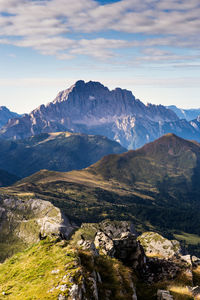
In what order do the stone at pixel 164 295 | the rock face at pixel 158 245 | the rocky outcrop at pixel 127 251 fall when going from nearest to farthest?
the stone at pixel 164 295, the rocky outcrop at pixel 127 251, the rock face at pixel 158 245

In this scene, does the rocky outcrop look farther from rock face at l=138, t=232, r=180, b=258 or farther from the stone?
rock face at l=138, t=232, r=180, b=258

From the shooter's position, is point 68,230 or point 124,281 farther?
point 68,230

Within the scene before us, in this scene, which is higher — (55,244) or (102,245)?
(55,244)

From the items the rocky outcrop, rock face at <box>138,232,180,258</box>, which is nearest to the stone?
the rocky outcrop

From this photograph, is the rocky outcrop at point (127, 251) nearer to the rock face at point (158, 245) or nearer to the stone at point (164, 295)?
the stone at point (164, 295)

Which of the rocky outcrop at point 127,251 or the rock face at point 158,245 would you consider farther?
the rock face at point 158,245

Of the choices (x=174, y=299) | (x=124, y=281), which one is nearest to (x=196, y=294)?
(x=174, y=299)

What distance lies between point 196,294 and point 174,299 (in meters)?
3.74

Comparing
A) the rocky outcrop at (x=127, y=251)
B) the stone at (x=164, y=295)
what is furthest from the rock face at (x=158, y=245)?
the stone at (x=164, y=295)

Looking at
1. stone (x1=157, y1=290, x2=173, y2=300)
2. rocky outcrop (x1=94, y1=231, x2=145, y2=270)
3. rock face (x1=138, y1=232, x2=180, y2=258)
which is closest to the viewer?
stone (x1=157, y1=290, x2=173, y2=300)

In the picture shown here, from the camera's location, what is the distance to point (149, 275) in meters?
45.7

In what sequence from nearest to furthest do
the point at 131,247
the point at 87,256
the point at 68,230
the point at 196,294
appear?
the point at 196,294 < the point at 87,256 < the point at 131,247 < the point at 68,230

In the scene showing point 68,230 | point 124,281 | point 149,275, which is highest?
point 124,281

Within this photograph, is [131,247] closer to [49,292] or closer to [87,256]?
[87,256]
